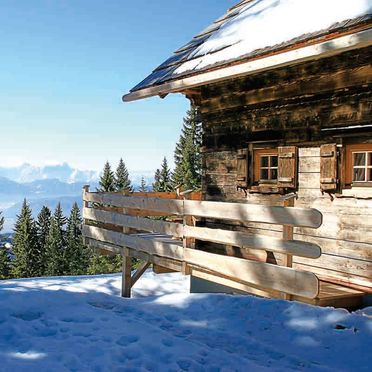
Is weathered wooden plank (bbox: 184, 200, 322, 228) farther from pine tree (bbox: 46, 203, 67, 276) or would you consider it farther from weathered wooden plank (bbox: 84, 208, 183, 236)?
pine tree (bbox: 46, 203, 67, 276)

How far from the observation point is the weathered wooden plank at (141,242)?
752cm

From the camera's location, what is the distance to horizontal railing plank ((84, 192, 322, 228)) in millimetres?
5023

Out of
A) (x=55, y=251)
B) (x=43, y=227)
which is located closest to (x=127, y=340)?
(x=55, y=251)

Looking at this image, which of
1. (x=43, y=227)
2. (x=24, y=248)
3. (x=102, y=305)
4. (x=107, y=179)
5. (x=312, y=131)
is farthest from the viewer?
(x=43, y=227)

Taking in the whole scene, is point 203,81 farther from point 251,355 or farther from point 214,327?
point 251,355

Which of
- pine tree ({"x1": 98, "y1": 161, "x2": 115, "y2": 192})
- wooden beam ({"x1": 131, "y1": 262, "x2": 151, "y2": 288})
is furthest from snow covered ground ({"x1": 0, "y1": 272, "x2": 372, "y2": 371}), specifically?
pine tree ({"x1": 98, "y1": 161, "x2": 115, "y2": 192})

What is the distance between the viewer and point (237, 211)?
5918mm

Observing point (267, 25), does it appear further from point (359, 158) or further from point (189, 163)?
point (189, 163)

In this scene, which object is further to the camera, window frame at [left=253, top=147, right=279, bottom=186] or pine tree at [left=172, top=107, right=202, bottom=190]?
pine tree at [left=172, top=107, right=202, bottom=190]

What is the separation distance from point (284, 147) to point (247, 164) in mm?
1001

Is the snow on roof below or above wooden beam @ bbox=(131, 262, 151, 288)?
above

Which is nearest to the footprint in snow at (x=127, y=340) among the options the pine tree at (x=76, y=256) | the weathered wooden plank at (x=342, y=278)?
the weathered wooden plank at (x=342, y=278)

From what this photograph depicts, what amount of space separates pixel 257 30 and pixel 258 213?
3.45 m

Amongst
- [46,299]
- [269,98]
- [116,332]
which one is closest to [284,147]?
[269,98]
